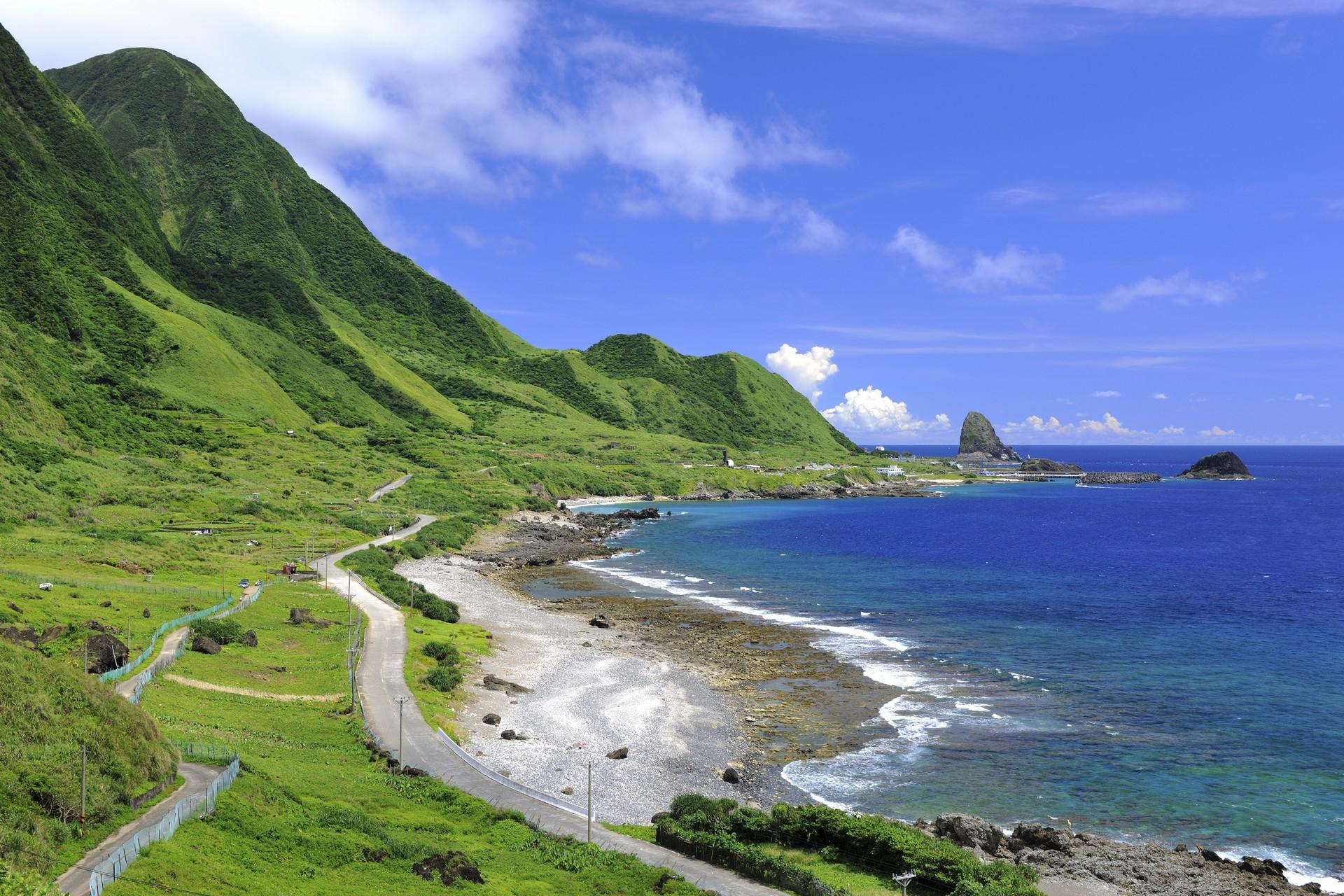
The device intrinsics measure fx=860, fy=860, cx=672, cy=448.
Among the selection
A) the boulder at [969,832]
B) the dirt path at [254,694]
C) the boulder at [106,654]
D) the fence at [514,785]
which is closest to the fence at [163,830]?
the fence at [514,785]

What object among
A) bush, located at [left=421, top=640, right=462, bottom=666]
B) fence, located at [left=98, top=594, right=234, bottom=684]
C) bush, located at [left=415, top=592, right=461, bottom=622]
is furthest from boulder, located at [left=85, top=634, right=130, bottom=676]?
bush, located at [left=415, top=592, right=461, bottom=622]

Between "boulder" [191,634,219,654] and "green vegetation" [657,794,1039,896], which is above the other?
"boulder" [191,634,219,654]

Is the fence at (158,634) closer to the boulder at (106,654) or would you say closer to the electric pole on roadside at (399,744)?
the boulder at (106,654)

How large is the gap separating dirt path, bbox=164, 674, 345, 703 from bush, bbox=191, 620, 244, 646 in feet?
26.7

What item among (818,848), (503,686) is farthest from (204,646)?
(818,848)

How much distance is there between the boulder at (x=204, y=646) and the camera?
58625 millimetres

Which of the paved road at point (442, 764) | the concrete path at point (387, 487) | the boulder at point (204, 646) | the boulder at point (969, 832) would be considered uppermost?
the concrete path at point (387, 487)

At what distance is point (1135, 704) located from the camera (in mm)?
59250

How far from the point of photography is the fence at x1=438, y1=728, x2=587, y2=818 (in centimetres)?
3953

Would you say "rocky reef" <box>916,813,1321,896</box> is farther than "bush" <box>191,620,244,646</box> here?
No

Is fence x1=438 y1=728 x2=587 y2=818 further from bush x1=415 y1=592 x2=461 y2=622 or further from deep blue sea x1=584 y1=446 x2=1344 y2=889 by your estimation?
bush x1=415 y1=592 x2=461 y2=622

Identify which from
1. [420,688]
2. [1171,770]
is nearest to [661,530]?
[420,688]

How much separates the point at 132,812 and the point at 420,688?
27.3 metres

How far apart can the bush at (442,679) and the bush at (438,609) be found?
2100 cm
